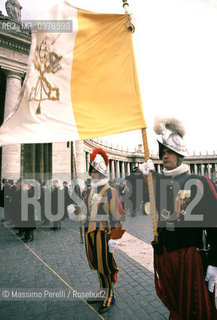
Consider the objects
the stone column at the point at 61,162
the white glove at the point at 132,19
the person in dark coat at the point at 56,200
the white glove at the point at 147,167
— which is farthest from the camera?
the stone column at the point at 61,162

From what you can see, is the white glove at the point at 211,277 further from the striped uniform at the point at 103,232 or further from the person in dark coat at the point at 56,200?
the person in dark coat at the point at 56,200

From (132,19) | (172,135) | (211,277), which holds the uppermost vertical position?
(132,19)

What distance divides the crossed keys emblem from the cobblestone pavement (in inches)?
119

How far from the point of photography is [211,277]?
6.21ft

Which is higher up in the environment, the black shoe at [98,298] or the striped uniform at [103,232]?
the striped uniform at [103,232]

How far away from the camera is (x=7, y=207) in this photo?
31.2 ft

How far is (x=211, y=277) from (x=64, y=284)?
2788 mm

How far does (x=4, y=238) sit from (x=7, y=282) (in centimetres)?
390

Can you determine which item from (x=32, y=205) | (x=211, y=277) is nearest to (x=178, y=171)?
(x=211, y=277)

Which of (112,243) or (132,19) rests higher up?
(132,19)

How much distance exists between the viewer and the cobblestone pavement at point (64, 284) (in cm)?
291

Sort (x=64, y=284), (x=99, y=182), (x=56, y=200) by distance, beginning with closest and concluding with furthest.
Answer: (x=99, y=182) < (x=64, y=284) < (x=56, y=200)

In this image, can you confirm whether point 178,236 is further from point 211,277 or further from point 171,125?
point 171,125

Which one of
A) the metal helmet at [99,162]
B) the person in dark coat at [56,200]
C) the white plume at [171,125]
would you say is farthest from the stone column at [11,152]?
the white plume at [171,125]
